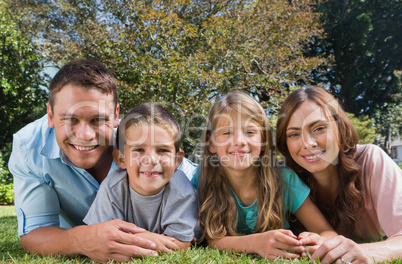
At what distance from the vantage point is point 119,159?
118 inches

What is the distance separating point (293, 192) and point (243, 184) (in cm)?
48

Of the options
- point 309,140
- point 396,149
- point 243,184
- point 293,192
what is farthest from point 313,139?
point 396,149

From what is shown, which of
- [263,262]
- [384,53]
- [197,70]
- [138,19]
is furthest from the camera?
[384,53]

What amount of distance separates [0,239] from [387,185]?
4.17 m

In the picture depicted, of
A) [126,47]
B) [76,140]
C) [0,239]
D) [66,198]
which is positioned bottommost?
[0,239]

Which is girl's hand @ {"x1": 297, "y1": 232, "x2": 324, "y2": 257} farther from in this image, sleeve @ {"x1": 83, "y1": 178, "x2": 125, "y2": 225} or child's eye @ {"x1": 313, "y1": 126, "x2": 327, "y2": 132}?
sleeve @ {"x1": 83, "y1": 178, "x2": 125, "y2": 225}

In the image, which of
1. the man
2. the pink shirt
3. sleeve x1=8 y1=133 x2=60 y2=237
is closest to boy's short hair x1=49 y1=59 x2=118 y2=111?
the man

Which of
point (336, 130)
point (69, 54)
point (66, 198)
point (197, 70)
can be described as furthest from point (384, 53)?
point (66, 198)

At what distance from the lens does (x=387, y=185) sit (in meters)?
2.71

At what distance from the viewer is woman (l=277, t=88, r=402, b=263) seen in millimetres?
2730

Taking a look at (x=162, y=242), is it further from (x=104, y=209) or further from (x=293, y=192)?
(x=293, y=192)

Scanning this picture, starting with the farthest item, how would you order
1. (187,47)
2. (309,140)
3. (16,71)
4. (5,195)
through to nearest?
(16,71)
(5,195)
(187,47)
(309,140)

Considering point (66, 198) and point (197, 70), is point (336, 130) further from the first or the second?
point (197, 70)

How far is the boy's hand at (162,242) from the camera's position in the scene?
245 centimetres
